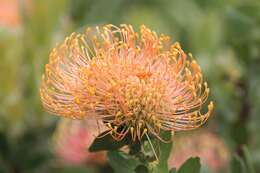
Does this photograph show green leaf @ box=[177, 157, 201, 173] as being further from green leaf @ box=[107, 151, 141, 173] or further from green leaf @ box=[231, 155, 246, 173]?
green leaf @ box=[231, 155, 246, 173]

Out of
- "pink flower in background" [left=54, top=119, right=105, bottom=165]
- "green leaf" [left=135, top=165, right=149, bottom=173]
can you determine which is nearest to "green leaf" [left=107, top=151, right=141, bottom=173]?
"green leaf" [left=135, top=165, right=149, bottom=173]

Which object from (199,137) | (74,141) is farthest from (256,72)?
(74,141)

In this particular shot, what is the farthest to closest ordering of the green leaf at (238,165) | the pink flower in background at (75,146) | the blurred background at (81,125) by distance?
the pink flower in background at (75,146), the blurred background at (81,125), the green leaf at (238,165)

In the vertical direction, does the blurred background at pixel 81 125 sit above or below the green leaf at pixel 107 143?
above

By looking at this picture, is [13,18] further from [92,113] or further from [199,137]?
[92,113]

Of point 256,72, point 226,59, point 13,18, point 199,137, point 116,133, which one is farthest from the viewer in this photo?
point 13,18

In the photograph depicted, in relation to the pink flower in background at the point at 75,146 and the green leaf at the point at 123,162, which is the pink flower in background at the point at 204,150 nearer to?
the pink flower in background at the point at 75,146

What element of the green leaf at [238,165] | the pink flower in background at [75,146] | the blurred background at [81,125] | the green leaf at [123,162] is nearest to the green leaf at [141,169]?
the green leaf at [123,162]
